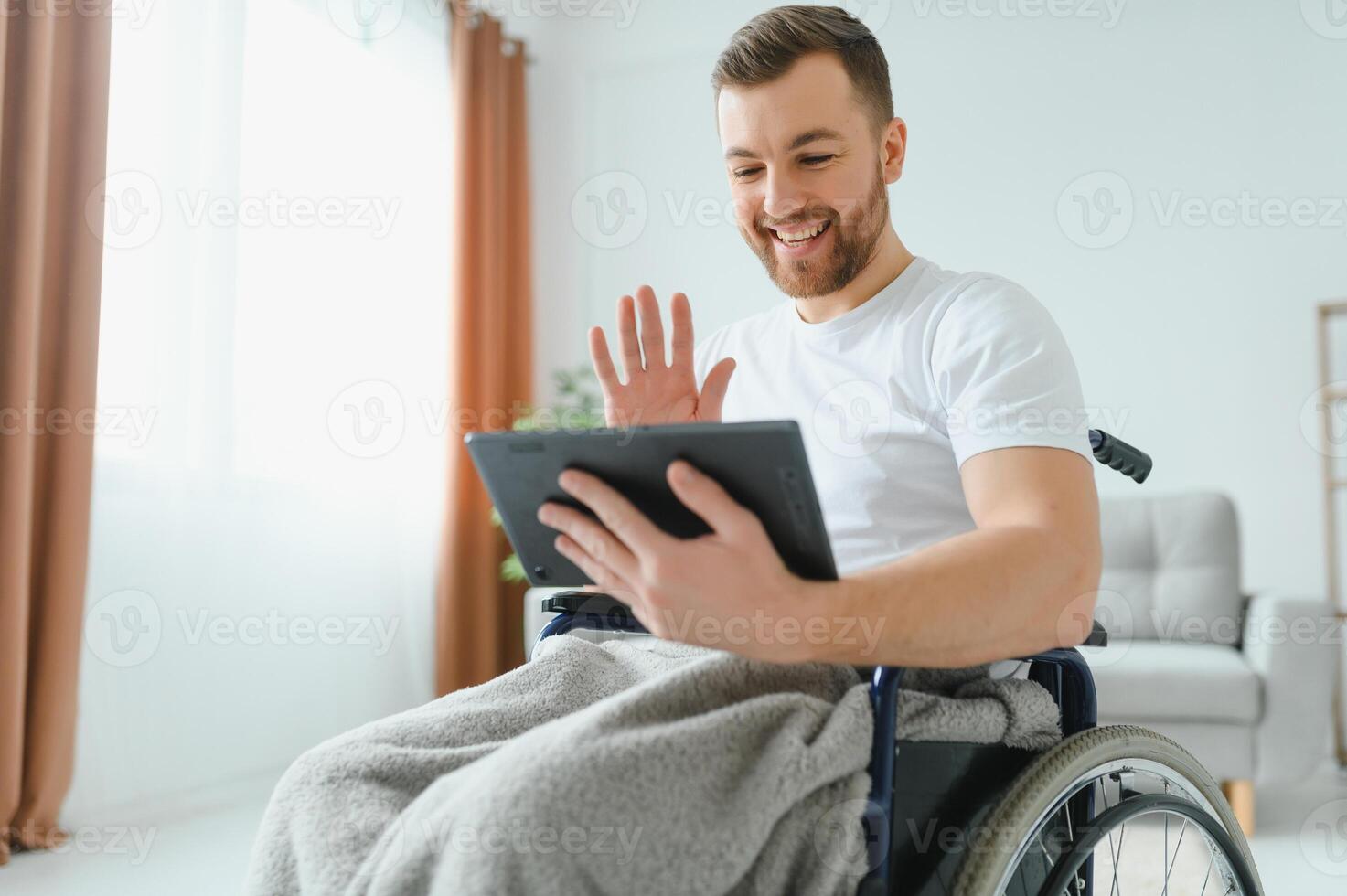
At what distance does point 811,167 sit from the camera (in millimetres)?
1199

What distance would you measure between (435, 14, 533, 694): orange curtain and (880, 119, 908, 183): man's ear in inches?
97.9

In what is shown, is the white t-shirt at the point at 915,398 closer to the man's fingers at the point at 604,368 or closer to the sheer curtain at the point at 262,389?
the man's fingers at the point at 604,368

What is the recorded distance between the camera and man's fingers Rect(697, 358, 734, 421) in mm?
1153

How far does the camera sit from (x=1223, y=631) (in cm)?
292

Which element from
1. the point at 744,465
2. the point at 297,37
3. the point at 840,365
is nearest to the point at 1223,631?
the point at 840,365

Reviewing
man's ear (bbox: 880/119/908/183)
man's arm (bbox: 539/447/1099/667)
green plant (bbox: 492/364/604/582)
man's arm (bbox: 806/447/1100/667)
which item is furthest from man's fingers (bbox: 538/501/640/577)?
green plant (bbox: 492/364/604/582)

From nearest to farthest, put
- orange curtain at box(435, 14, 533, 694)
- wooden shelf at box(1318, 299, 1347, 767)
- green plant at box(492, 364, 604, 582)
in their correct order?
wooden shelf at box(1318, 299, 1347, 767)
green plant at box(492, 364, 604, 582)
orange curtain at box(435, 14, 533, 694)

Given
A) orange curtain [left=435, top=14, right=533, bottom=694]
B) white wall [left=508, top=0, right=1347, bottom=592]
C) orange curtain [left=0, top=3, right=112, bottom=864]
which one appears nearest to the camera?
orange curtain [left=0, top=3, right=112, bottom=864]

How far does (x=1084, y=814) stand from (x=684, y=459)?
533mm

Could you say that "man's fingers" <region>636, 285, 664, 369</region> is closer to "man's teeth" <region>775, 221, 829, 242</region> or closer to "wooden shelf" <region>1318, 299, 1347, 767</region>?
"man's teeth" <region>775, 221, 829, 242</region>

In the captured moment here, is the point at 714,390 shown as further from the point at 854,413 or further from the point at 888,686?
the point at 888,686

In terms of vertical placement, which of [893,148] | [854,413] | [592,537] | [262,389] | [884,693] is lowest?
[884,693]

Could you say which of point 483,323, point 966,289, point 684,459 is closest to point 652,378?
point 966,289

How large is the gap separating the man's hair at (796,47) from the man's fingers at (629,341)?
11.6 inches
